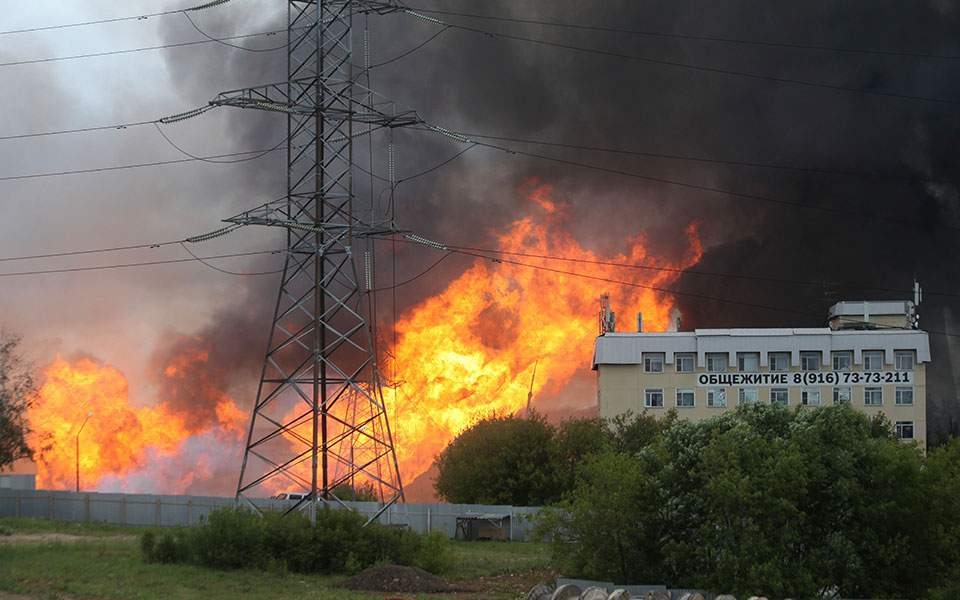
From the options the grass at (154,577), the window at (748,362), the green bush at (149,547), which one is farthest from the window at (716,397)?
the green bush at (149,547)

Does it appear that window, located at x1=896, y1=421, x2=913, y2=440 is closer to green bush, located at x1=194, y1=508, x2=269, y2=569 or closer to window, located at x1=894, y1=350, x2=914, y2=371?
window, located at x1=894, y1=350, x2=914, y2=371

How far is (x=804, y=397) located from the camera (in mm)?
131375

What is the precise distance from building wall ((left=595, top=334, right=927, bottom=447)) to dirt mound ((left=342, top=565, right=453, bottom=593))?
7983 cm

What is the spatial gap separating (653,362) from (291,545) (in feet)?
266

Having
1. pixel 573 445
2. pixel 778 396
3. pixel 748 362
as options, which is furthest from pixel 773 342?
pixel 573 445

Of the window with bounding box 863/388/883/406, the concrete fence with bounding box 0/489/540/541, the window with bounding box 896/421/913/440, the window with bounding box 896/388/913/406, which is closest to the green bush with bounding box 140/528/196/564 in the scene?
the concrete fence with bounding box 0/489/540/541

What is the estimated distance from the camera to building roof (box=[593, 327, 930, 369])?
130750 mm

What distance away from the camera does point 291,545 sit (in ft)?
176

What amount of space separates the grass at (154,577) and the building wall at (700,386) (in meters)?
67.8

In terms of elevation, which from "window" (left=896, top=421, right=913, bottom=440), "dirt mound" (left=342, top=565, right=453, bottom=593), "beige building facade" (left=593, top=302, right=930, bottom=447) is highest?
"beige building facade" (left=593, top=302, right=930, bottom=447)

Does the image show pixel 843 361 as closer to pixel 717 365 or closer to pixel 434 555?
pixel 717 365

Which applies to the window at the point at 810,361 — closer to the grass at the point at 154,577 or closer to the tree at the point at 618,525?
the grass at the point at 154,577

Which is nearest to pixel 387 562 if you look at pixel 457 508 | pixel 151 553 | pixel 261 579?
pixel 261 579

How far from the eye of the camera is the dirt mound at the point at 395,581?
1933 inches
